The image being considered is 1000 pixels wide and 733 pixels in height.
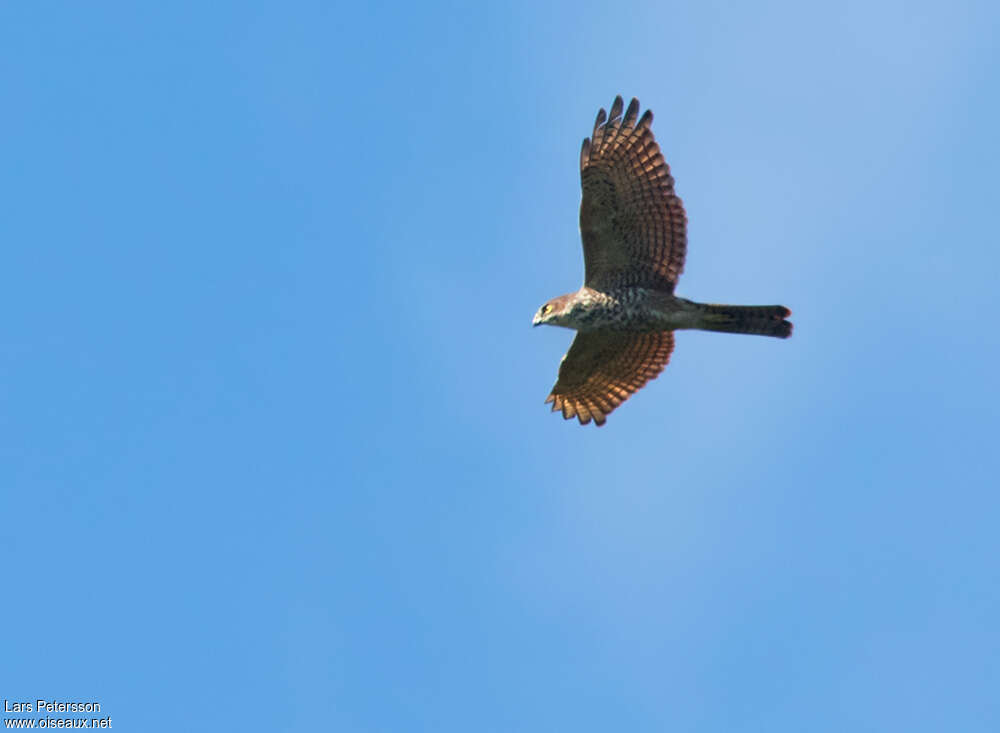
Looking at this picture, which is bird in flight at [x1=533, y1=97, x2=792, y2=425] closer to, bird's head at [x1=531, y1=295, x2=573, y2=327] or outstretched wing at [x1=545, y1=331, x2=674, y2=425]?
bird's head at [x1=531, y1=295, x2=573, y2=327]

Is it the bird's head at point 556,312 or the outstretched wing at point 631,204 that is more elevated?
the outstretched wing at point 631,204

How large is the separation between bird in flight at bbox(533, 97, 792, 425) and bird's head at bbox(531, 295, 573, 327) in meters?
0.01

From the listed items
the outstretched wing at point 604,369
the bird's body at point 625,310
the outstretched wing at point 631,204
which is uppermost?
the outstretched wing at point 631,204

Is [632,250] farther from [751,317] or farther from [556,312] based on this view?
[751,317]

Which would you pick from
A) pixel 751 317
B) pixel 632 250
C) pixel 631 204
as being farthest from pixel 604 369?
pixel 631 204

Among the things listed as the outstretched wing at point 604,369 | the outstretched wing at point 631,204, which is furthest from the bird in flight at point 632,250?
the outstretched wing at point 604,369

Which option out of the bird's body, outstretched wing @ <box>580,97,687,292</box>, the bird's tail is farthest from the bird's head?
the bird's tail

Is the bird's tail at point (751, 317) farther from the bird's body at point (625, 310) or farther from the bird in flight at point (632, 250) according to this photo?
the bird's body at point (625, 310)

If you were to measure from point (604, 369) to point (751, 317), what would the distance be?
244 centimetres

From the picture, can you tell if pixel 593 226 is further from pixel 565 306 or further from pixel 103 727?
pixel 103 727

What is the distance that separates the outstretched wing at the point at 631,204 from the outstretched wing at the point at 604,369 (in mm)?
1060

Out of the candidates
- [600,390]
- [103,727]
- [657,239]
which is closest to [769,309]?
[657,239]

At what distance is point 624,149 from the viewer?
16.7m

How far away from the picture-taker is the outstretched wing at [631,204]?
16.7 m
